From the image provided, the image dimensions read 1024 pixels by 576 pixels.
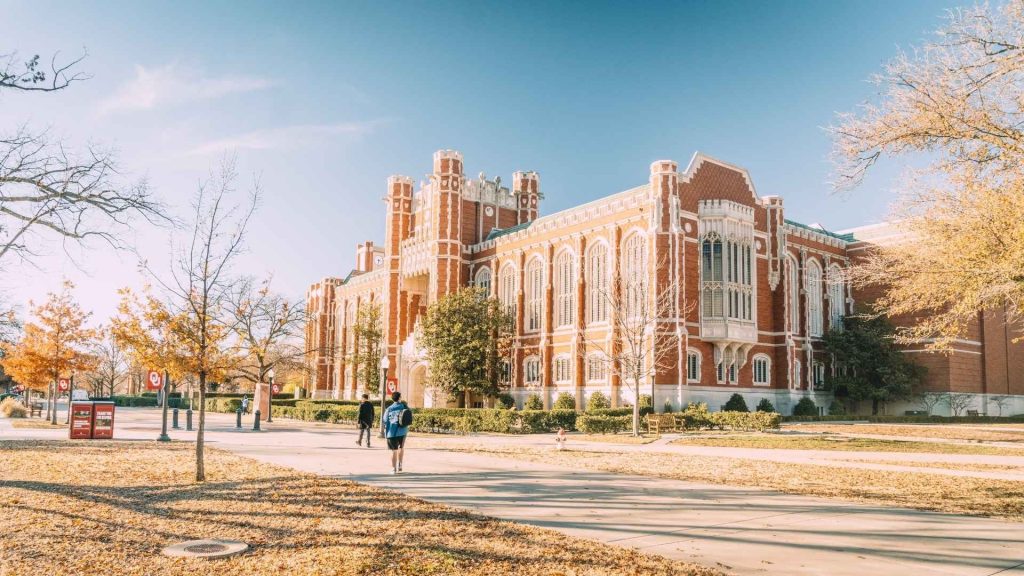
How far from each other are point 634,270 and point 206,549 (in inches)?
1455

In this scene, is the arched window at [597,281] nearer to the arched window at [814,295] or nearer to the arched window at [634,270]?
the arched window at [634,270]

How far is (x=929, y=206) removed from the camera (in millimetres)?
16547

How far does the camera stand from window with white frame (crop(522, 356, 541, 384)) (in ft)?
159

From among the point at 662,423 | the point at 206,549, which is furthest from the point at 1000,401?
the point at 206,549

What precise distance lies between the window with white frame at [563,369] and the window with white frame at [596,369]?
175cm

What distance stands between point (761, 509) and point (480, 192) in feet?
163

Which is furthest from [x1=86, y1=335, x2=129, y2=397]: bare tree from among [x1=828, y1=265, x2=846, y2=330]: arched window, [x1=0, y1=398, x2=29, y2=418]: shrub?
[x1=828, y1=265, x2=846, y2=330]: arched window

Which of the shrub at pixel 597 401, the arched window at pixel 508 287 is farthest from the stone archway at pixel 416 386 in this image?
the shrub at pixel 597 401

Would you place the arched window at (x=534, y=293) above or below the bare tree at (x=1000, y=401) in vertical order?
above

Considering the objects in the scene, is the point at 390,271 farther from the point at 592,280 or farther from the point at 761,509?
the point at 761,509

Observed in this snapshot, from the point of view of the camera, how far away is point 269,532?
27.5ft

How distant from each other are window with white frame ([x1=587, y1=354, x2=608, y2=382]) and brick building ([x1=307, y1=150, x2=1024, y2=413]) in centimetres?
8

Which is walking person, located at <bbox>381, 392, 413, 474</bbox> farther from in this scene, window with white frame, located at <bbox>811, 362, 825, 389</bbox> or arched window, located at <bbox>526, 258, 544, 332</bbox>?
window with white frame, located at <bbox>811, 362, 825, 389</bbox>

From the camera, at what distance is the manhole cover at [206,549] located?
7.19 m
